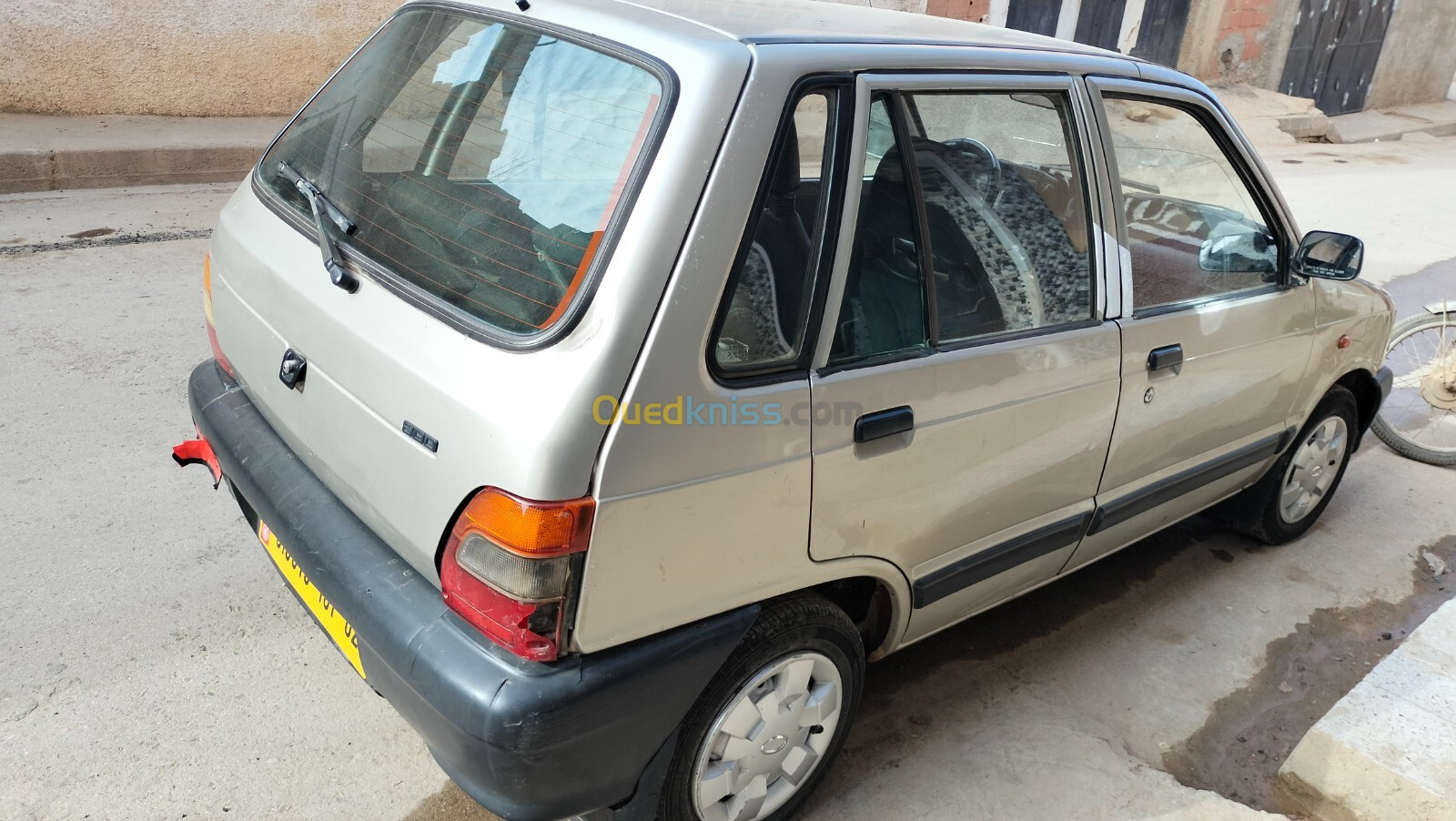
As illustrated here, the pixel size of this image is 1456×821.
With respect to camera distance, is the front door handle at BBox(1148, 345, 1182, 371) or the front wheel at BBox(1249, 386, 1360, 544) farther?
the front wheel at BBox(1249, 386, 1360, 544)

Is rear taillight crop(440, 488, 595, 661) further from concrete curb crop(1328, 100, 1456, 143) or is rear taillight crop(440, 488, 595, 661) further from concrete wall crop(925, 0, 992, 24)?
concrete curb crop(1328, 100, 1456, 143)

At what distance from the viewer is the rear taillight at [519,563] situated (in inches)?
68.6

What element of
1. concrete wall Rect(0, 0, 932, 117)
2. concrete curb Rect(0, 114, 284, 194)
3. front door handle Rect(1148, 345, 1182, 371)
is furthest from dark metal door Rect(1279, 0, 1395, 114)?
front door handle Rect(1148, 345, 1182, 371)

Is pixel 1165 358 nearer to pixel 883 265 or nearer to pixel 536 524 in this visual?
pixel 883 265

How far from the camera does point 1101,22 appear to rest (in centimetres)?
1380

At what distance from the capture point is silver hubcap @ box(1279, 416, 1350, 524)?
3762 millimetres

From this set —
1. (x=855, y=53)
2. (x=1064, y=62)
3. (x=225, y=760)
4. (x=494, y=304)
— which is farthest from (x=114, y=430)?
(x=1064, y=62)

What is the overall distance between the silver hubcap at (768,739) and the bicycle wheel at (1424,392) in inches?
151

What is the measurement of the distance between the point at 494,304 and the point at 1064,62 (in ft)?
5.10

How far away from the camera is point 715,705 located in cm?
208

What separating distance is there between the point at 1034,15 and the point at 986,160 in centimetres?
1247

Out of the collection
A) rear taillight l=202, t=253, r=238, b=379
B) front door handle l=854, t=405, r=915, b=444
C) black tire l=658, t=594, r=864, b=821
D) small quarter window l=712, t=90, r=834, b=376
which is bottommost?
black tire l=658, t=594, r=864, b=821

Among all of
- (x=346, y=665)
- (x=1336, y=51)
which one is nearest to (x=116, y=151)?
(x=346, y=665)

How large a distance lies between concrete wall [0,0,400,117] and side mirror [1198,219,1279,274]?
8.02 metres
